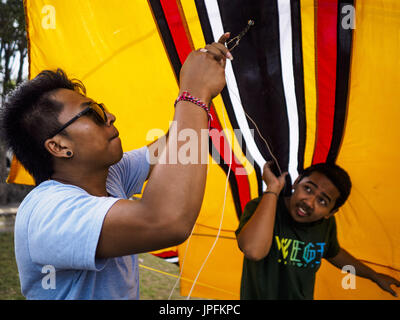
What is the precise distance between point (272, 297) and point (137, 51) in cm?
164

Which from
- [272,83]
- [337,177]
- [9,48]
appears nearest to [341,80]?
[272,83]

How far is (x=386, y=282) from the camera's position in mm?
2340

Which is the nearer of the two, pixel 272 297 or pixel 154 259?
pixel 272 297

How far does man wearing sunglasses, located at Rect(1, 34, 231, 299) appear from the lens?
881 millimetres

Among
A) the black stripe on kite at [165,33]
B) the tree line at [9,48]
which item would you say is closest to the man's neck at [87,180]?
the black stripe on kite at [165,33]

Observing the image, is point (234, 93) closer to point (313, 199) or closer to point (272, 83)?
point (272, 83)

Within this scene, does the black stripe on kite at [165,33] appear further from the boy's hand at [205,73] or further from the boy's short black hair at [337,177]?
the boy's short black hair at [337,177]

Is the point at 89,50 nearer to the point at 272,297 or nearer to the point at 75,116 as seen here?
the point at 75,116

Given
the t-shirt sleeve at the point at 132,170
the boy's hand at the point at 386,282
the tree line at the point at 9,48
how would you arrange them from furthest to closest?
the tree line at the point at 9,48, the boy's hand at the point at 386,282, the t-shirt sleeve at the point at 132,170

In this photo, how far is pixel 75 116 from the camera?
1170mm

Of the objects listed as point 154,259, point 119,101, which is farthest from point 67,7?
point 154,259

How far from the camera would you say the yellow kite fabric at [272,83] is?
68.0 inches

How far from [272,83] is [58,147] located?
4.51 feet
